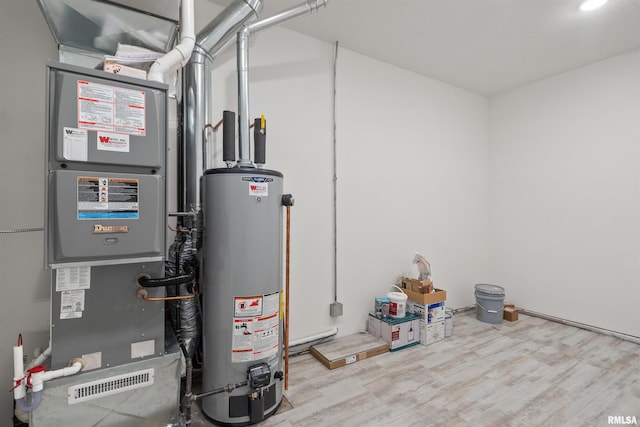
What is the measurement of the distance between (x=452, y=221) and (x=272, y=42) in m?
2.78

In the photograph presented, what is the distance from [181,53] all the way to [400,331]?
2576mm

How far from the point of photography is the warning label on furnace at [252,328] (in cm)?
159

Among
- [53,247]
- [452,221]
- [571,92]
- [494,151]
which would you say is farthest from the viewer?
[494,151]

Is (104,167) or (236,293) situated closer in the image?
(104,167)

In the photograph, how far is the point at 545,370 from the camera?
87.7 inches

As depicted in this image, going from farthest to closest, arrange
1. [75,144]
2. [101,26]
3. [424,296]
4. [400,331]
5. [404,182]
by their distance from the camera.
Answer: [404,182], [424,296], [400,331], [101,26], [75,144]

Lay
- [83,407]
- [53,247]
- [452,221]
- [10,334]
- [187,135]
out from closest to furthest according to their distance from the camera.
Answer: [53,247]
[83,407]
[10,334]
[187,135]
[452,221]

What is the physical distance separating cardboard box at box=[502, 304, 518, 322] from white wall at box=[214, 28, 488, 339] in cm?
44

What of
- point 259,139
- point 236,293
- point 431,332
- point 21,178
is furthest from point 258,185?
point 431,332

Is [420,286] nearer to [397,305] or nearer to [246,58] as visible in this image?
[397,305]

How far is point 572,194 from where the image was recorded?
3180mm

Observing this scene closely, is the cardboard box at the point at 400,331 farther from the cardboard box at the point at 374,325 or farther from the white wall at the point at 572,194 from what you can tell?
the white wall at the point at 572,194

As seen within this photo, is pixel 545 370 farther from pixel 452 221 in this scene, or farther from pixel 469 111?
pixel 469 111

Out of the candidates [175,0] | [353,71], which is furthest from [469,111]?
[175,0]
